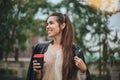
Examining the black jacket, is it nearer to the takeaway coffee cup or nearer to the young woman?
the young woman

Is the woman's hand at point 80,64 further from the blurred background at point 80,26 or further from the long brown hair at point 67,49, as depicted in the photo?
the blurred background at point 80,26

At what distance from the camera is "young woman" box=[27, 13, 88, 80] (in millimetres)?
2717

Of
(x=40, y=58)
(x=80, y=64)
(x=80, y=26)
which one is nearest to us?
(x=40, y=58)

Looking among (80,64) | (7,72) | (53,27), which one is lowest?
(7,72)

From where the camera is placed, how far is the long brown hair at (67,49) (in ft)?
9.05

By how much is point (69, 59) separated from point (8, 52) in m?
15.6

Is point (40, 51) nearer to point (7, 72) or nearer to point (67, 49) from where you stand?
point (67, 49)

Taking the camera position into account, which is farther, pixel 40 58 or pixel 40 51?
pixel 40 51

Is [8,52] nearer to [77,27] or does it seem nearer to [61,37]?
[77,27]

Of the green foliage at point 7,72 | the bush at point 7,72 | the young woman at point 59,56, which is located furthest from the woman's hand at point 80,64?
the green foliage at point 7,72

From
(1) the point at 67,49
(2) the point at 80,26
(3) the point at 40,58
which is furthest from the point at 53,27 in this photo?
(2) the point at 80,26

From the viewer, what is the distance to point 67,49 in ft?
9.21

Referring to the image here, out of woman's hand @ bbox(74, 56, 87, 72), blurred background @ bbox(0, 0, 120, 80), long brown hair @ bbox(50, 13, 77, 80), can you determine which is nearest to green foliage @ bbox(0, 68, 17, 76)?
blurred background @ bbox(0, 0, 120, 80)

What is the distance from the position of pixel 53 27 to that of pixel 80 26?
45.5ft
